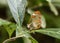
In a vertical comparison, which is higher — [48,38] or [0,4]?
[0,4]

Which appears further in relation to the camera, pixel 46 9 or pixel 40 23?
pixel 46 9

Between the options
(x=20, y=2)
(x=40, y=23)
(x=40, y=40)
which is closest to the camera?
(x=20, y=2)

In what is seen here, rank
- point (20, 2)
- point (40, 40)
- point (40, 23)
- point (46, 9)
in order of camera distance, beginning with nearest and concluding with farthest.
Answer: point (20, 2) → point (40, 23) → point (40, 40) → point (46, 9)

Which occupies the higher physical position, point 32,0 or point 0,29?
point 32,0

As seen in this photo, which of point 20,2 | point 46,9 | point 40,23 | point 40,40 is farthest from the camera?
point 46,9

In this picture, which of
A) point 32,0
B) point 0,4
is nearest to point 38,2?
point 32,0

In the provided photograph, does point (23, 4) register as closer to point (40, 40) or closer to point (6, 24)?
point (6, 24)

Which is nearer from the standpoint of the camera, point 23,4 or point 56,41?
point 23,4

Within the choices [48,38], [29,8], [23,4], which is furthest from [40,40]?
[23,4]

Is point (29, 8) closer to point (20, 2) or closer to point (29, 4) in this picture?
point (29, 4)
